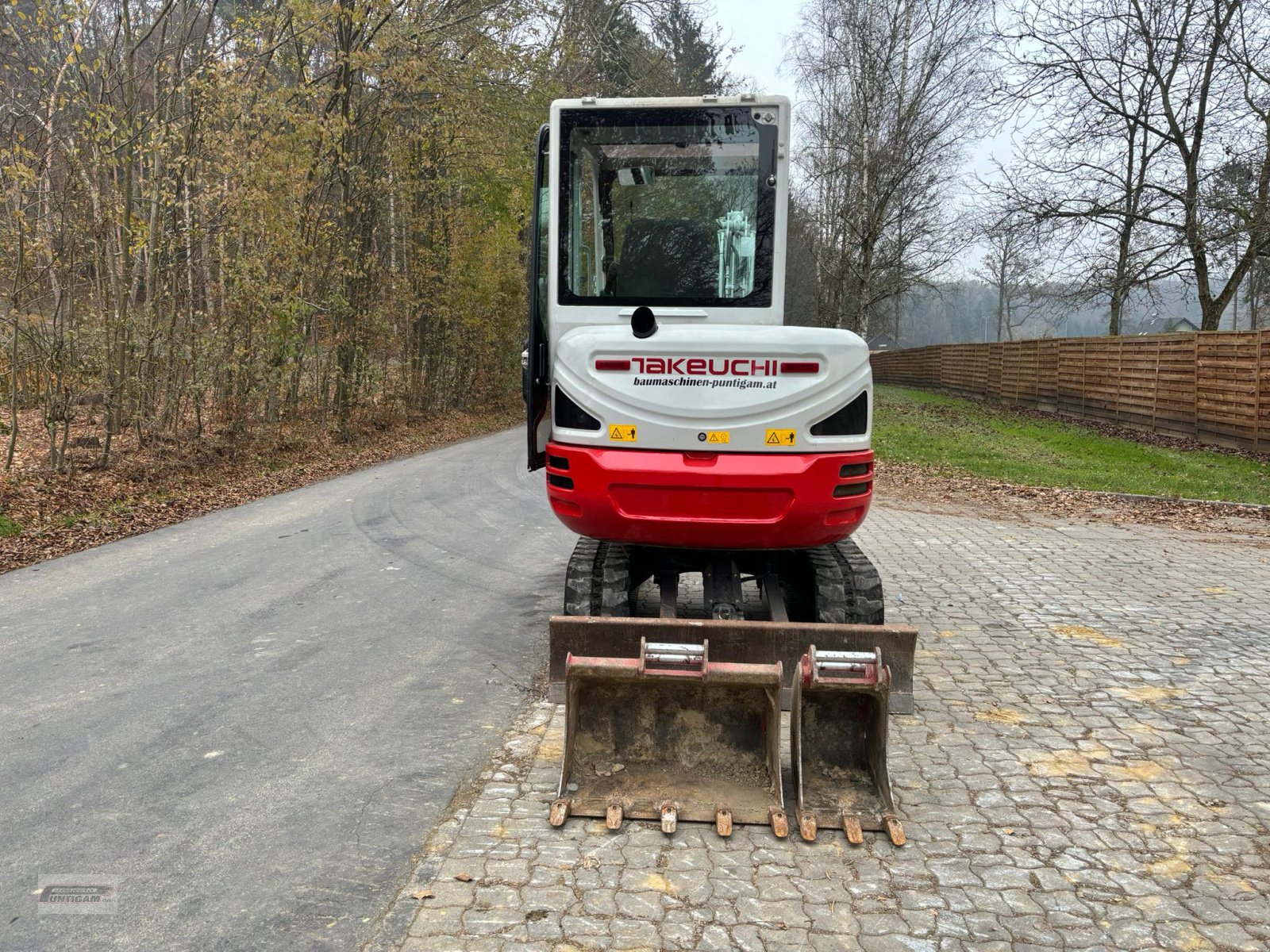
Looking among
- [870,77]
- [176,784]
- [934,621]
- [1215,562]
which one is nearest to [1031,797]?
[934,621]

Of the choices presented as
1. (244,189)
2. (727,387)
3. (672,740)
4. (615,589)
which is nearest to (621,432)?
(727,387)

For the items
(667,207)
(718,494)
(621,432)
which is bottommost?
(718,494)

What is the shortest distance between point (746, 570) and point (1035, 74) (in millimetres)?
21020

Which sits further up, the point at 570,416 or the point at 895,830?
the point at 570,416

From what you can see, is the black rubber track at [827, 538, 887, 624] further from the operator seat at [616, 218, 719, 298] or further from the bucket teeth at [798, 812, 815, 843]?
the operator seat at [616, 218, 719, 298]

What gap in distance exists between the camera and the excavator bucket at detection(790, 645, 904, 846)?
347 cm

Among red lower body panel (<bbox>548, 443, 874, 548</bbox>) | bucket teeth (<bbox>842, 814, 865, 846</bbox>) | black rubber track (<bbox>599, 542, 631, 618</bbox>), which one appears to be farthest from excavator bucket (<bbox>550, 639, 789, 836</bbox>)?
black rubber track (<bbox>599, 542, 631, 618</bbox>)

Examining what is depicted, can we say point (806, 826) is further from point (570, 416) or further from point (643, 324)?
point (643, 324)

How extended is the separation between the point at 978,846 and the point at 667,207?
11.2ft

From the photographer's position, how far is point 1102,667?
5.39m

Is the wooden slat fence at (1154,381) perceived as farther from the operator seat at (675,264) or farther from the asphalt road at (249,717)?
the operator seat at (675,264)

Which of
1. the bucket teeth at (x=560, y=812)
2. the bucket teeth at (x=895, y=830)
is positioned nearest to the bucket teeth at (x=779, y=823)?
the bucket teeth at (x=895, y=830)

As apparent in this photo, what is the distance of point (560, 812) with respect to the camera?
350 cm

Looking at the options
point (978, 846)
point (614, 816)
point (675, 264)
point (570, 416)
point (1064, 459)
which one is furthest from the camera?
point (1064, 459)
